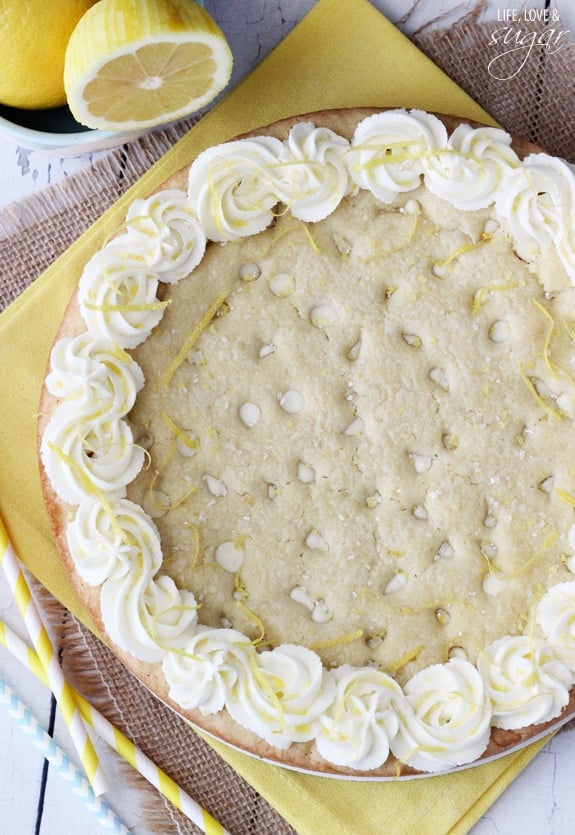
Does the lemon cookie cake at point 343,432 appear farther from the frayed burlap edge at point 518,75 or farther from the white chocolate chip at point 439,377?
the frayed burlap edge at point 518,75

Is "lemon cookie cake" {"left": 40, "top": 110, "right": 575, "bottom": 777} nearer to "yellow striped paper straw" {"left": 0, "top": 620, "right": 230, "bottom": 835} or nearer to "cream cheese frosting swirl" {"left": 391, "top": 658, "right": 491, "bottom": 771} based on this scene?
"cream cheese frosting swirl" {"left": 391, "top": 658, "right": 491, "bottom": 771}

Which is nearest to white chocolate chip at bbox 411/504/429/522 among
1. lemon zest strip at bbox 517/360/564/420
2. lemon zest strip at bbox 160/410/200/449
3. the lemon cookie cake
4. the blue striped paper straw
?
the lemon cookie cake

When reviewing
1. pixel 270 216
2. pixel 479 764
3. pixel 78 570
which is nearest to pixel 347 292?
pixel 270 216

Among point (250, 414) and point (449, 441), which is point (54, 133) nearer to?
point (250, 414)

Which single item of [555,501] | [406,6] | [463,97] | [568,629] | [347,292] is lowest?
[568,629]

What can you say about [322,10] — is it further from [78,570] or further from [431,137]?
[78,570]
